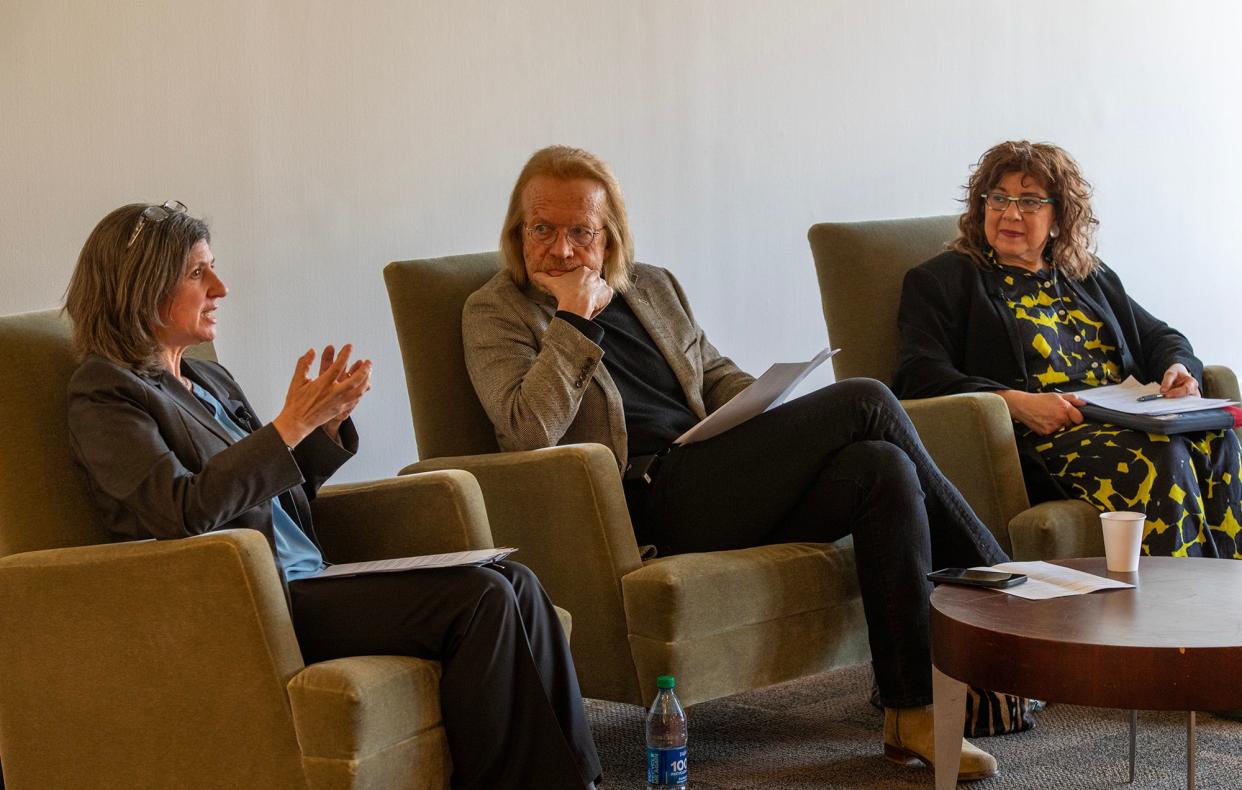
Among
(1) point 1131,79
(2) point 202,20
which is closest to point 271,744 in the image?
(2) point 202,20

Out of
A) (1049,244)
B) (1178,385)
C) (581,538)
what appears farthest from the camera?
(1049,244)

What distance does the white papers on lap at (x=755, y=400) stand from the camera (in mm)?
2605

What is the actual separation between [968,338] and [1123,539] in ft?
3.67

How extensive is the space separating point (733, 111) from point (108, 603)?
94.4 inches

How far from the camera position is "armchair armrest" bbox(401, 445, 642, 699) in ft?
8.15

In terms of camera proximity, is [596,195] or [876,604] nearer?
[876,604]

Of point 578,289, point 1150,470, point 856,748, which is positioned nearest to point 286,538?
point 578,289

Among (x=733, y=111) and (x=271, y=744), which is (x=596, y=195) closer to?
(x=733, y=111)

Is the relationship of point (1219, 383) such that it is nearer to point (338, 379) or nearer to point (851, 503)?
point (851, 503)

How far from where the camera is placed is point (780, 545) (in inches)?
103

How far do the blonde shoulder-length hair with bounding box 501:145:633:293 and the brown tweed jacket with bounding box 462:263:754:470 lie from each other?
5 centimetres

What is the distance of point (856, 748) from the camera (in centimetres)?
272

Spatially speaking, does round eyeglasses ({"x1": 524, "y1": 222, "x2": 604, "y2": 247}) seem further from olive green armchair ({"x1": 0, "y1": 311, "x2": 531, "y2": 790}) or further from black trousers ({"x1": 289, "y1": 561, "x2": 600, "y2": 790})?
olive green armchair ({"x1": 0, "y1": 311, "x2": 531, "y2": 790})

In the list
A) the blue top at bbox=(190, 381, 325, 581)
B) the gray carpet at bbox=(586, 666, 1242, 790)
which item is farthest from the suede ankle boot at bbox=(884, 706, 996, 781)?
the blue top at bbox=(190, 381, 325, 581)
